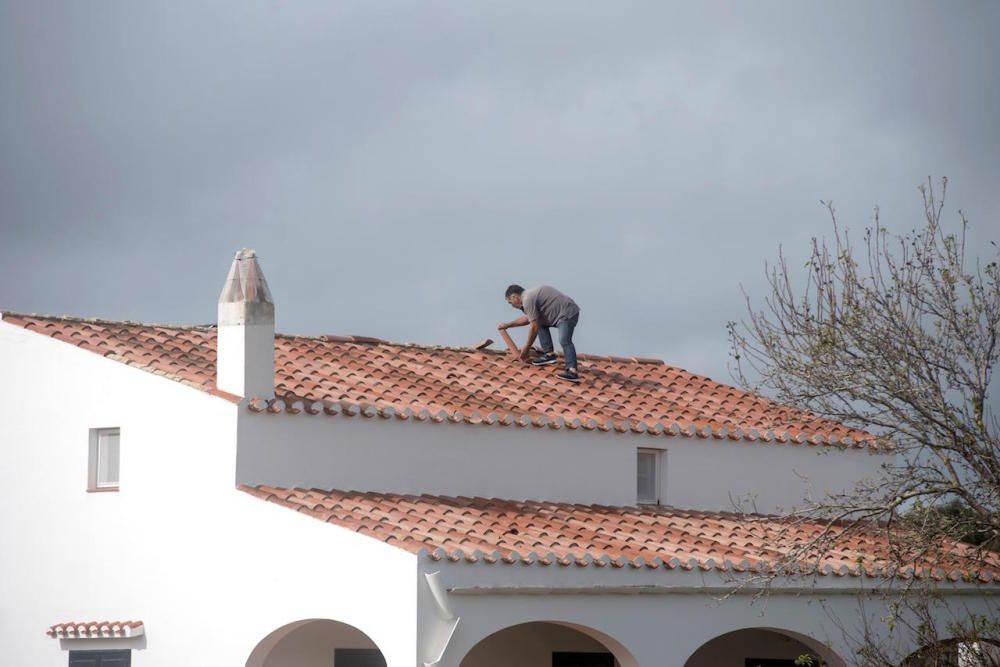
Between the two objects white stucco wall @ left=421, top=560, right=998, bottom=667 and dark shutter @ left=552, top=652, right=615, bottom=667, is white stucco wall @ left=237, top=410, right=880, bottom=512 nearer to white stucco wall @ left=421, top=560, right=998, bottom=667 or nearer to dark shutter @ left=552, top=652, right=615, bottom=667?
dark shutter @ left=552, top=652, right=615, bottom=667

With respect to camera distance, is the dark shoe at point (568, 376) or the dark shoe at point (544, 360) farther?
the dark shoe at point (544, 360)

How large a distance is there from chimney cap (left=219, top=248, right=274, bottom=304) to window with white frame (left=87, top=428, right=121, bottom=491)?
Result: 224 centimetres

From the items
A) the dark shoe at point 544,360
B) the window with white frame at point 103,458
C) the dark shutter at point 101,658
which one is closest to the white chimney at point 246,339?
the window with white frame at point 103,458

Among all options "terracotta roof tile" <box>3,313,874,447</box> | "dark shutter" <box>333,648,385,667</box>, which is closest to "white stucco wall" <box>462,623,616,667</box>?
"dark shutter" <box>333,648,385,667</box>

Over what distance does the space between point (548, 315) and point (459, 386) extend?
224 centimetres

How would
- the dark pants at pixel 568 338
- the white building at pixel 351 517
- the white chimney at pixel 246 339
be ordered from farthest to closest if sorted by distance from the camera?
the dark pants at pixel 568 338 < the white chimney at pixel 246 339 < the white building at pixel 351 517

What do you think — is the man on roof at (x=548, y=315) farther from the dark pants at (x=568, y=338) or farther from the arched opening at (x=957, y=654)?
the arched opening at (x=957, y=654)

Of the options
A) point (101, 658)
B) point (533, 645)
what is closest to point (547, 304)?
point (533, 645)

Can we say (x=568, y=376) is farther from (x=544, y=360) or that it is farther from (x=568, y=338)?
(x=544, y=360)

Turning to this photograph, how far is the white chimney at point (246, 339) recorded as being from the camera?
1930cm

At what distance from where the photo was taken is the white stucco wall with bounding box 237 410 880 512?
19.6 metres

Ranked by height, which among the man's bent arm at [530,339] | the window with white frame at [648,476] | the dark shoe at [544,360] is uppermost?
the man's bent arm at [530,339]

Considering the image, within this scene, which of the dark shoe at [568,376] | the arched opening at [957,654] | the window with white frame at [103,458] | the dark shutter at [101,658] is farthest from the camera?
the dark shoe at [568,376]


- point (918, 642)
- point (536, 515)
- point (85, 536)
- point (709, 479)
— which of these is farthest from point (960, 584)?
point (85, 536)
